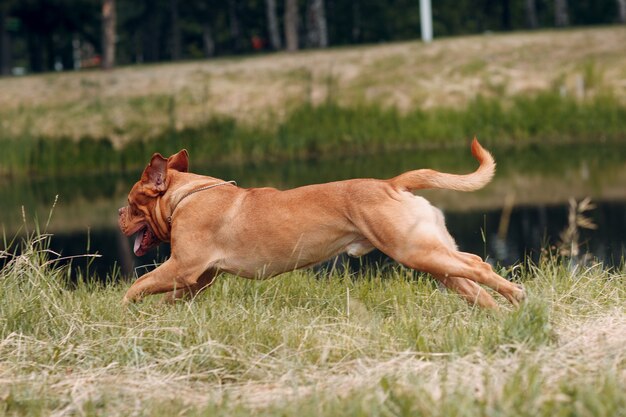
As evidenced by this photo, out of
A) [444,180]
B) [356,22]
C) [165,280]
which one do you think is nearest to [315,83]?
[165,280]

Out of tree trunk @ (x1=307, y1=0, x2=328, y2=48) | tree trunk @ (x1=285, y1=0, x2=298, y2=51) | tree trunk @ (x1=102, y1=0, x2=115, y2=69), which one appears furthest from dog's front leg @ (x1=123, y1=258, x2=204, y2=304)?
tree trunk @ (x1=307, y1=0, x2=328, y2=48)

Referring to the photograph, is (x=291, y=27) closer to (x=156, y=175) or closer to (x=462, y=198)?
(x=462, y=198)

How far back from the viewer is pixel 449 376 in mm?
4738

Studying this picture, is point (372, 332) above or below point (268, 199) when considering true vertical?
below

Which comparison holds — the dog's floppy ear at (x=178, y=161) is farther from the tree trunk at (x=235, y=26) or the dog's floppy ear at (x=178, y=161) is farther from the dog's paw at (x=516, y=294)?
the tree trunk at (x=235, y=26)

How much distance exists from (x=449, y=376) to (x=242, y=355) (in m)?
1.16

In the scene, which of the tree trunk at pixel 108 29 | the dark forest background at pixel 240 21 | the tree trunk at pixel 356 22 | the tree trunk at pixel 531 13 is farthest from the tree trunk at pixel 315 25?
the tree trunk at pixel 356 22

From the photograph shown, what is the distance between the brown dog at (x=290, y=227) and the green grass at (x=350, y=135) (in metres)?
14.6

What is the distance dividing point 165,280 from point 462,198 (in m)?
9.81

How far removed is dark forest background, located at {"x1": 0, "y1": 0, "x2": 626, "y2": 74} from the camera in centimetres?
3875

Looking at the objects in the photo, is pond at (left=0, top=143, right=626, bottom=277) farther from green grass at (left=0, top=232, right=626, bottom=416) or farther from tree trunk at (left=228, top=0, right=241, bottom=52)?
tree trunk at (left=228, top=0, right=241, bottom=52)

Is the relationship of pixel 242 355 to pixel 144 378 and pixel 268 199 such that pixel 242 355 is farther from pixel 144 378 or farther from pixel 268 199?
pixel 268 199

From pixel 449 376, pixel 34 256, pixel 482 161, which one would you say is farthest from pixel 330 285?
pixel 449 376

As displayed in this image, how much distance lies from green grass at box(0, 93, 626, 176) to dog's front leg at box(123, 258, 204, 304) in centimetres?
1496
